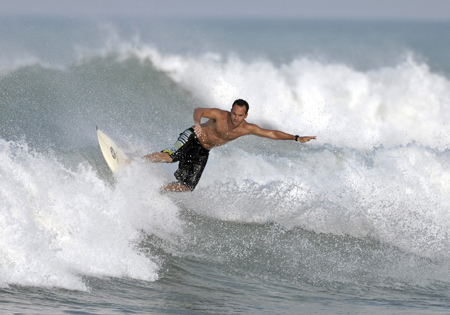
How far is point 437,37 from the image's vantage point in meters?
29.3

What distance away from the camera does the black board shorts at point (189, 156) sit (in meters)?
6.24

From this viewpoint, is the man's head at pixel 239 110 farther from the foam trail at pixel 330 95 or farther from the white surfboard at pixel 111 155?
the foam trail at pixel 330 95

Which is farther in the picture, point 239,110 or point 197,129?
point 197,129

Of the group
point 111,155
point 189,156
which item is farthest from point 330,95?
point 111,155

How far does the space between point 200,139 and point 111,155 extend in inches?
47.1

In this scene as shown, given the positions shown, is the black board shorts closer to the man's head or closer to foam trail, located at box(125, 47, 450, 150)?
the man's head

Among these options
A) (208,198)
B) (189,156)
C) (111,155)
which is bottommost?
(208,198)

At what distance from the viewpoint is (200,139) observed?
618cm

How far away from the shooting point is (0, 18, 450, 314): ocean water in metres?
4.20

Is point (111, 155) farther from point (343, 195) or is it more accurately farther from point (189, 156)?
point (343, 195)

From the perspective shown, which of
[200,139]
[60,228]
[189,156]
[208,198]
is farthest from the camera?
[208,198]

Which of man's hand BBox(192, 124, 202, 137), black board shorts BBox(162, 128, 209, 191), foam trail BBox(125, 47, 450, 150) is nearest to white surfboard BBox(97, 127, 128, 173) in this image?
black board shorts BBox(162, 128, 209, 191)

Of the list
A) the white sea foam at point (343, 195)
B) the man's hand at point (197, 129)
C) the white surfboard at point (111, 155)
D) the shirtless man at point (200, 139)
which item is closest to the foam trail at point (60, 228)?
the white surfboard at point (111, 155)

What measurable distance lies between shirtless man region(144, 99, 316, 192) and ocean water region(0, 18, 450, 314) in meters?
0.44
